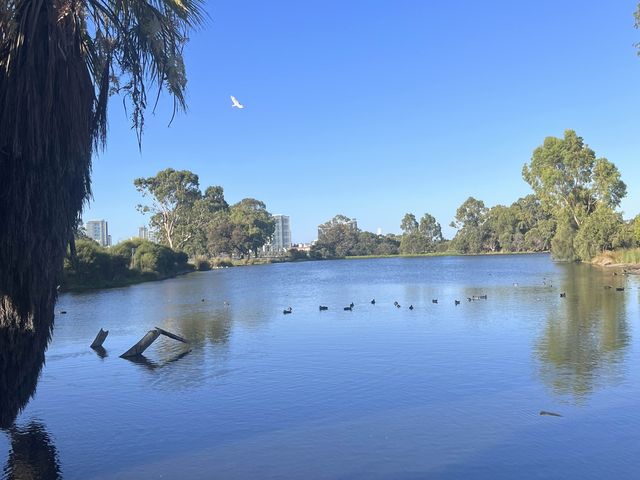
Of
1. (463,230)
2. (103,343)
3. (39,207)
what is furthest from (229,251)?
(39,207)

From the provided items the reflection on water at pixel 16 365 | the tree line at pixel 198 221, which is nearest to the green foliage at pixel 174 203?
the tree line at pixel 198 221

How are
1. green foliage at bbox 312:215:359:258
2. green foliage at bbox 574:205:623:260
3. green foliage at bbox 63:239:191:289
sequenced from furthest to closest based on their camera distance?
green foliage at bbox 312:215:359:258 → green foliage at bbox 574:205:623:260 → green foliage at bbox 63:239:191:289

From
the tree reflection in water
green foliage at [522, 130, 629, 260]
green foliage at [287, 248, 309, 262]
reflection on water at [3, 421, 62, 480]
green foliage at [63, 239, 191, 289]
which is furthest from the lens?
green foliage at [287, 248, 309, 262]

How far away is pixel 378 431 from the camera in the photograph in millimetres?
10141

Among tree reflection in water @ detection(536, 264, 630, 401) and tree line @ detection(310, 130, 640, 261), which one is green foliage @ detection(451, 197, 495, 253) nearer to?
tree line @ detection(310, 130, 640, 261)

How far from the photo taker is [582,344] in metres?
17.2

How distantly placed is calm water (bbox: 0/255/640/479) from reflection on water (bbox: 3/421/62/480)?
4 cm

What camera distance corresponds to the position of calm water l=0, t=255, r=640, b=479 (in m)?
8.86

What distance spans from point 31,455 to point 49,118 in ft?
20.9

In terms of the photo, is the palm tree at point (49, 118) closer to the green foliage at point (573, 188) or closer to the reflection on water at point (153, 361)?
the reflection on water at point (153, 361)

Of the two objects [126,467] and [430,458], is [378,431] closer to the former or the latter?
[430,458]

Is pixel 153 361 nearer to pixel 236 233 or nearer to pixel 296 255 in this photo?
pixel 236 233

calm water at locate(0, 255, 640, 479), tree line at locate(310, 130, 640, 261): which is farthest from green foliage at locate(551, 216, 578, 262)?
calm water at locate(0, 255, 640, 479)

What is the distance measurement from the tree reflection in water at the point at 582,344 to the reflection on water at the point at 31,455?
31.9 feet
